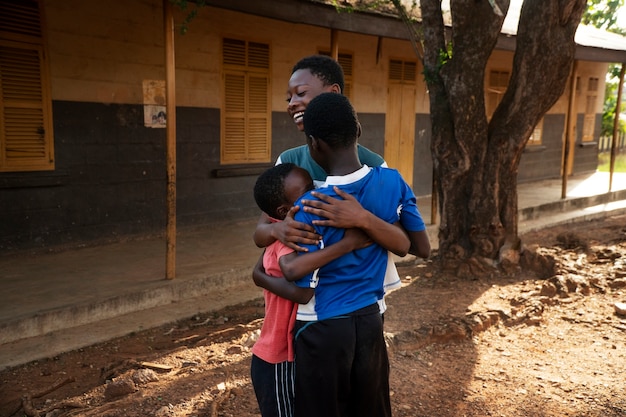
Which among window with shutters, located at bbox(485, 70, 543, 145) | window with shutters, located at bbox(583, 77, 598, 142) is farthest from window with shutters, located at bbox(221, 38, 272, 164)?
window with shutters, located at bbox(583, 77, 598, 142)

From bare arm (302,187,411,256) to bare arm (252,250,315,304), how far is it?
22cm

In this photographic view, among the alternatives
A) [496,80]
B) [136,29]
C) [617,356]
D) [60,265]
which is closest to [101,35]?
[136,29]

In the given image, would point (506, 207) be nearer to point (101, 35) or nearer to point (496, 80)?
point (101, 35)

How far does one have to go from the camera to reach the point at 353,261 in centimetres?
177

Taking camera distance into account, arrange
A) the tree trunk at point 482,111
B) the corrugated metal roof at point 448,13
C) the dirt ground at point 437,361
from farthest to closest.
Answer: the corrugated metal roof at point 448,13 → the tree trunk at point 482,111 → the dirt ground at point 437,361

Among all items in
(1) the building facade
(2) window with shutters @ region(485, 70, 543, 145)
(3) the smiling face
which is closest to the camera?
(3) the smiling face

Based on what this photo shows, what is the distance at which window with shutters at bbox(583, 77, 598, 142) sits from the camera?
48.0ft

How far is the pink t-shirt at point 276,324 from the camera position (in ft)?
6.10

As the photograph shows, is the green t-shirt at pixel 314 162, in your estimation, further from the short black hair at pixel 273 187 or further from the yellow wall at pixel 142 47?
the yellow wall at pixel 142 47

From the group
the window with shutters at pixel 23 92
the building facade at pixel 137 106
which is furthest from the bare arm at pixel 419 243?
the window with shutters at pixel 23 92

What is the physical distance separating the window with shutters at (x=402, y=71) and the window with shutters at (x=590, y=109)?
6630 mm

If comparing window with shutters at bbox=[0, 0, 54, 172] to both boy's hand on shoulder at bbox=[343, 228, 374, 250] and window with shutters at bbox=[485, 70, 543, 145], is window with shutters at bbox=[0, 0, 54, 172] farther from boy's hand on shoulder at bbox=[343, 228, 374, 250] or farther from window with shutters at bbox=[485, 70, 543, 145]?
window with shutters at bbox=[485, 70, 543, 145]

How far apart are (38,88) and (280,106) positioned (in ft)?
11.4

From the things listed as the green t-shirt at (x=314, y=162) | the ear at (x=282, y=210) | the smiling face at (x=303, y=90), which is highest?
the smiling face at (x=303, y=90)
